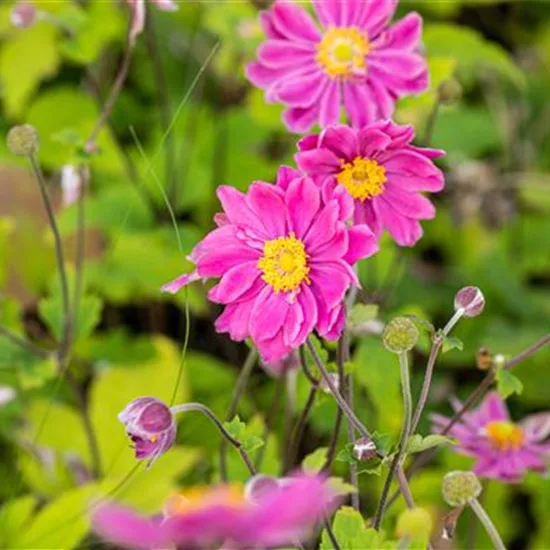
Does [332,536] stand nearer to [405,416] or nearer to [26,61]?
[405,416]

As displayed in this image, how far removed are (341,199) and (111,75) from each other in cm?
151

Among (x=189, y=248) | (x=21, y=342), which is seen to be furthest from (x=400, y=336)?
(x=189, y=248)

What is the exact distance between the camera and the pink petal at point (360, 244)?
0.88m

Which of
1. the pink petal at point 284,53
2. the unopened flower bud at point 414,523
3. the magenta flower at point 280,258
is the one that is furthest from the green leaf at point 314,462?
the pink petal at point 284,53

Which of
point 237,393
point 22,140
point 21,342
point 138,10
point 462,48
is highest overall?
point 138,10

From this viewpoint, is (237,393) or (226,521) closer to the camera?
(226,521)

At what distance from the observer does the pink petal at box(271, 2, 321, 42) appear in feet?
4.04

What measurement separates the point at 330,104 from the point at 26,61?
1.06 metres

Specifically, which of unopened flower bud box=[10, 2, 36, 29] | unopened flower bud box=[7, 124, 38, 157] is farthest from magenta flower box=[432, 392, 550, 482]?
unopened flower bud box=[10, 2, 36, 29]

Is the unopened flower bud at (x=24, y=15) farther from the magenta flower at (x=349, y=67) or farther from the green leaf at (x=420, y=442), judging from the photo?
the green leaf at (x=420, y=442)

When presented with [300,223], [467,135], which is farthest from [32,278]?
[300,223]

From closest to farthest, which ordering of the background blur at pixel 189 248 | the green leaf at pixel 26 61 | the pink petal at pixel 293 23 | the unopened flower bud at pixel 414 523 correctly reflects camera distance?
the unopened flower bud at pixel 414 523
the pink petal at pixel 293 23
the background blur at pixel 189 248
the green leaf at pixel 26 61

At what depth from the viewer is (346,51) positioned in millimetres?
1213

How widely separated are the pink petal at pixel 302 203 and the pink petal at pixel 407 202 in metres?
0.13
